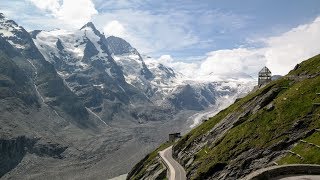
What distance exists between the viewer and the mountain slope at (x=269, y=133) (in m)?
61.5

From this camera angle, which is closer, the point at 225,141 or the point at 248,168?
the point at 248,168

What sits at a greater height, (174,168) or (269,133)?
(269,133)

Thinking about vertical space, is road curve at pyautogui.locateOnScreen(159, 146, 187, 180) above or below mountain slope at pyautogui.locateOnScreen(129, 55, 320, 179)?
below

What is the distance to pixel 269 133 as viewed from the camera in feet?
229

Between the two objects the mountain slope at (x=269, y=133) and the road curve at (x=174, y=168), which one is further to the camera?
the road curve at (x=174, y=168)

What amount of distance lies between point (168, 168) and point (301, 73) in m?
36.8

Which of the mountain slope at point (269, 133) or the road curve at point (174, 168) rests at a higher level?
the mountain slope at point (269, 133)

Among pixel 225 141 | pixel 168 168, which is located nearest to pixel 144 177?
pixel 168 168

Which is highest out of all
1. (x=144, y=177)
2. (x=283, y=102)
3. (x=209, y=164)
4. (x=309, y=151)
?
(x=283, y=102)

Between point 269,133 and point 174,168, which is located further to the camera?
point 174,168

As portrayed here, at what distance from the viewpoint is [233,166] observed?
70.8 meters

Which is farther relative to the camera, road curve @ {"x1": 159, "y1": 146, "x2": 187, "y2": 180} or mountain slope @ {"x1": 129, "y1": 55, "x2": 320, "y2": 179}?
road curve @ {"x1": 159, "y1": 146, "x2": 187, "y2": 180}

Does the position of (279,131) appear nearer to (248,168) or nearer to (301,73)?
(248,168)

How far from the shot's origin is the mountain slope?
202 ft
